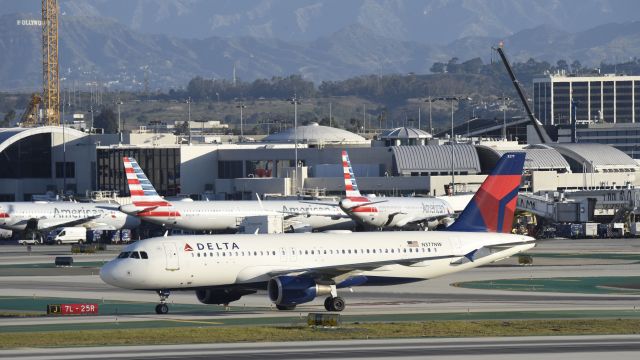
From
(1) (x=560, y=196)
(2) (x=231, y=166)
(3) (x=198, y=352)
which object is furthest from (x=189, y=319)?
(2) (x=231, y=166)

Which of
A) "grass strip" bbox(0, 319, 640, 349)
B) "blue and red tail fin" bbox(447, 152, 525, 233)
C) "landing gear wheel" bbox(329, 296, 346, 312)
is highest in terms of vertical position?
"blue and red tail fin" bbox(447, 152, 525, 233)

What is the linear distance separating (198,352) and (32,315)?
18945 millimetres

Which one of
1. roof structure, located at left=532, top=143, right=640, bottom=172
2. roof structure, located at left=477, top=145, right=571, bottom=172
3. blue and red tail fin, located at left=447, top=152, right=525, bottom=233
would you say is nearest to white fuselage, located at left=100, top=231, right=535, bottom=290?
blue and red tail fin, located at left=447, top=152, right=525, bottom=233

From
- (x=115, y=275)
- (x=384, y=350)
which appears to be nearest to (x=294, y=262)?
(x=115, y=275)

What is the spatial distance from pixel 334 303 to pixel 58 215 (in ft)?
273

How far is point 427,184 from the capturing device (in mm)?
170125

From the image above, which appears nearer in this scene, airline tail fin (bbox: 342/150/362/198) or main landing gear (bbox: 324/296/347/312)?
main landing gear (bbox: 324/296/347/312)

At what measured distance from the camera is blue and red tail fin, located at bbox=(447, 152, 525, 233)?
240ft

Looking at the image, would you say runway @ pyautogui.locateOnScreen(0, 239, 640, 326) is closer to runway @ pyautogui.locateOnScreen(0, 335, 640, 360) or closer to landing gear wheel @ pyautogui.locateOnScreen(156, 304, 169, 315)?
landing gear wheel @ pyautogui.locateOnScreen(156, 304, 169, 315)

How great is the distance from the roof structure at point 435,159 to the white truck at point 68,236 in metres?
51.3

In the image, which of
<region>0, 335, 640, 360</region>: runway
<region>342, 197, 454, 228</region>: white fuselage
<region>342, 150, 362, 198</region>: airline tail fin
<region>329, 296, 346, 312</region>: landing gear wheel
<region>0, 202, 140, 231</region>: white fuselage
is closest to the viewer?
<region>0, 335, 640, 360</region>: runway

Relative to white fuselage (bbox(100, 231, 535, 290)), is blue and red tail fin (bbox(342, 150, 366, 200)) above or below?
above

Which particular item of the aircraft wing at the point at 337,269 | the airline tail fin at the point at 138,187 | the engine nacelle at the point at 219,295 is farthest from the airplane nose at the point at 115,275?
the airline tail fin at the point at 138,187

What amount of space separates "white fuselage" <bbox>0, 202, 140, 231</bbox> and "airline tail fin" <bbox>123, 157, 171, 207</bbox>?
53.2 ft
